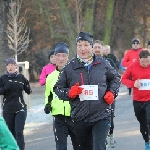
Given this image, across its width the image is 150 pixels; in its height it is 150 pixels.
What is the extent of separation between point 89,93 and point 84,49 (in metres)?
0.58

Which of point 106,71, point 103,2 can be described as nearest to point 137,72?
point 106,71

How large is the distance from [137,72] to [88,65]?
3086mm

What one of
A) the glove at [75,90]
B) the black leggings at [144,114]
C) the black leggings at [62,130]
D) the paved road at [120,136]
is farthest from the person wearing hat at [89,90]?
the paved road at [120,136]

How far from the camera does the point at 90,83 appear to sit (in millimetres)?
7297

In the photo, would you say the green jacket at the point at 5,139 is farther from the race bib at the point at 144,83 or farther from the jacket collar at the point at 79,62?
the race bib at the point at 144,83

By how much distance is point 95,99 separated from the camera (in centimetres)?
729

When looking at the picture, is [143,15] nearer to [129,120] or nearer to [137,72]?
[129,120]

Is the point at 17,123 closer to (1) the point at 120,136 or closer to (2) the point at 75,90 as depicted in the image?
(2) the point at 75,90

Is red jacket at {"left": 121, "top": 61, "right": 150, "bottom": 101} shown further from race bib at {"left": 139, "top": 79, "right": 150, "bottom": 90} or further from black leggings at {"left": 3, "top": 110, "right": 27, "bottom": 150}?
black leggings at {"left": 3, "top": 110, "right": 27, "bottom": 150}

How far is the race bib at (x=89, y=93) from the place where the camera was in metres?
7.18

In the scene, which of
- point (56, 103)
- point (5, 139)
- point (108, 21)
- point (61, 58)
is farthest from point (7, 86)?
point (108, 21)

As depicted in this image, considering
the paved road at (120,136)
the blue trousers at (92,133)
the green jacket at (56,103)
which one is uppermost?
the green jacket at (56,103)

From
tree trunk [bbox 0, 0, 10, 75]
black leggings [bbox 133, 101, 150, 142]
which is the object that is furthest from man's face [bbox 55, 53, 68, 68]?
tree trunk [bbox 0, 0, 10, 75]

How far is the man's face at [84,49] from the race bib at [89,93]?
0.37 meters
